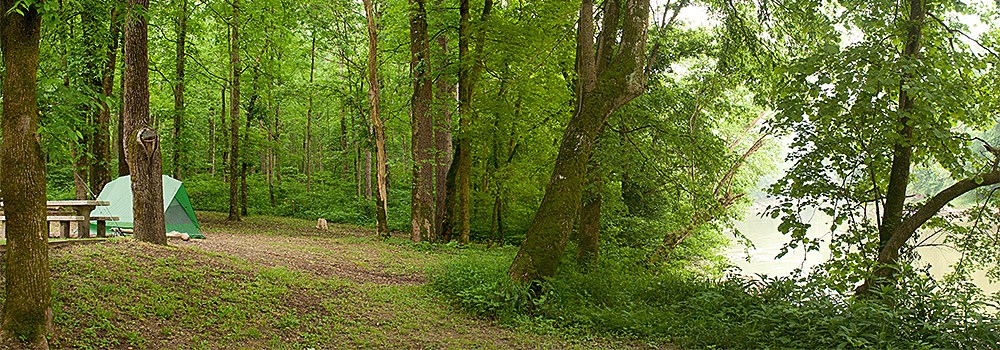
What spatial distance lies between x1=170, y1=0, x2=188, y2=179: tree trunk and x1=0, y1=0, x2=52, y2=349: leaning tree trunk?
259 inches

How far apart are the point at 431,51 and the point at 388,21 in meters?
3.79

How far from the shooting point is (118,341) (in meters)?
5.02

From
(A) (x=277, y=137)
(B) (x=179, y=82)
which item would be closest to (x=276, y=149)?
(A) (x=277, y=137)

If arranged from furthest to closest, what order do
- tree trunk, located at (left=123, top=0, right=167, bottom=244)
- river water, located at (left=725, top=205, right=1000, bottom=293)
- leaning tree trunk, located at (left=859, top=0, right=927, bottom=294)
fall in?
river water, located at (left=725, top=205, right=1000, bottom=293), tree trunk, located at (left=123, top=0, right=167, bottom=244), leaning tree trunk, located at (left=859, top=0, right=927, bottom=294)

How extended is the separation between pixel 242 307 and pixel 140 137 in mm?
3397

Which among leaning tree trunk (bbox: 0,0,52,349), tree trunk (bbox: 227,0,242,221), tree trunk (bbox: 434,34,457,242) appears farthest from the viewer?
tree trunk (bbox: 227,0,242,221)

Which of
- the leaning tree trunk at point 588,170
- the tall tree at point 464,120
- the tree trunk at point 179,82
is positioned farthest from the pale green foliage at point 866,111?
the tree trunk at point 179,82

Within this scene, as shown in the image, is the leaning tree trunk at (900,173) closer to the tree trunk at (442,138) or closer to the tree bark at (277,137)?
the tree trunk at (442,138)

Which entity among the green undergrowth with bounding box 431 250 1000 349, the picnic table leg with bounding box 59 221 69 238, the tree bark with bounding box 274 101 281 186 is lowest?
the green undergrowth with bounding box 431 250 1000 349

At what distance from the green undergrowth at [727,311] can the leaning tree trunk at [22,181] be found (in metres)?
4.42

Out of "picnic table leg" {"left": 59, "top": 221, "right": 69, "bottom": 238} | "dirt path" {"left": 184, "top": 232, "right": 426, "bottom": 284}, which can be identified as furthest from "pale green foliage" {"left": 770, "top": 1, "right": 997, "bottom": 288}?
"picnic table leg" {"left": 59, "top": 221, "right": 69, "bottom": 238}

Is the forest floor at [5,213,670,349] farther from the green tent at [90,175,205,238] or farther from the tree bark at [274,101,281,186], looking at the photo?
the tree bark at [274,101,281,186]

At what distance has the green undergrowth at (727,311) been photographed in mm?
5883

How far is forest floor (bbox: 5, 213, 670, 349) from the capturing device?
5.36 m
